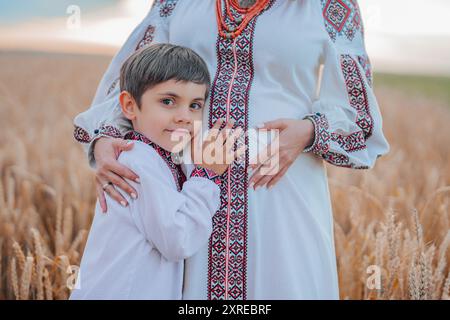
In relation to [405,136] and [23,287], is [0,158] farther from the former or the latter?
[405,136]

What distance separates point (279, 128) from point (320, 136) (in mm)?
112

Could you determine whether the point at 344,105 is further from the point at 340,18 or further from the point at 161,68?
the point at 161,68

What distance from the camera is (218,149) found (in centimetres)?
149

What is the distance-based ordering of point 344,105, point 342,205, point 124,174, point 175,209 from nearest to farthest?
point 175,209
point 124,174
point 344,105
point 342,205

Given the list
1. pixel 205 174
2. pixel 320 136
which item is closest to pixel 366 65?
pixel 320 136

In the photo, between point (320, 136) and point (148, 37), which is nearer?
point (320, 136)

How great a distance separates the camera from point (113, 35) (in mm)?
2295

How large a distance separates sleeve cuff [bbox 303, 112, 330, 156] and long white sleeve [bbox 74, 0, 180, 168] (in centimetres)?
53

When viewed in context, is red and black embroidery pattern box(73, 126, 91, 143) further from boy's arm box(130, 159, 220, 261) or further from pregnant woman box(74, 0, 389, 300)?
boy's arm box(130, 159, 220, 261)

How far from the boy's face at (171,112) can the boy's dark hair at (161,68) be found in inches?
0.6

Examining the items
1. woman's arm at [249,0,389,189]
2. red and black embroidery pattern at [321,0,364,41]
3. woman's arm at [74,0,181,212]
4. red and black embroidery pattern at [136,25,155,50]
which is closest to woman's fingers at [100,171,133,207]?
woman's arm at [74,0,181,212]

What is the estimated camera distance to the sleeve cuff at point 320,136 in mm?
1541

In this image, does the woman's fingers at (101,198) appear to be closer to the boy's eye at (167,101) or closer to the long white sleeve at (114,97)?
the long white sleeve at (114,97)
